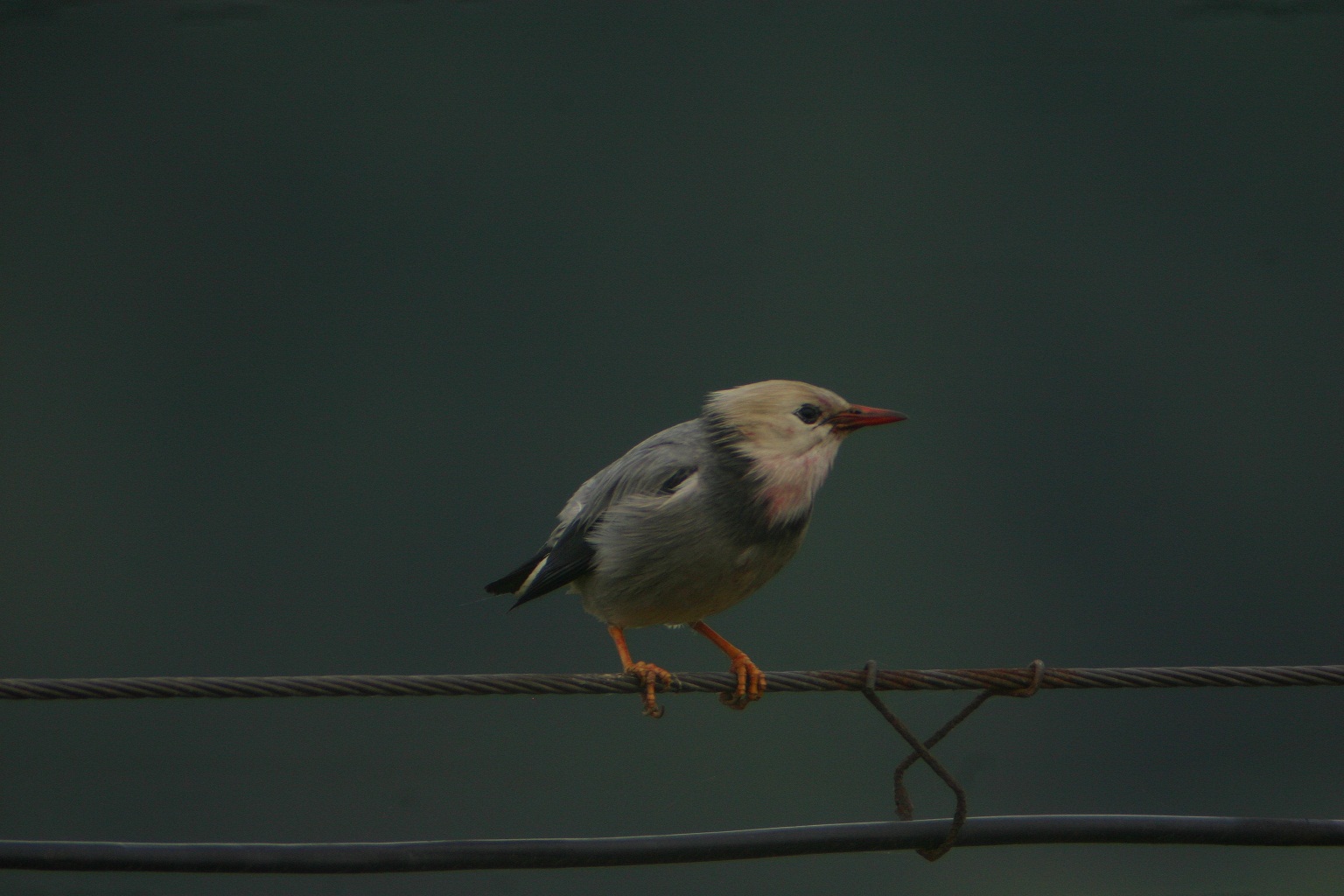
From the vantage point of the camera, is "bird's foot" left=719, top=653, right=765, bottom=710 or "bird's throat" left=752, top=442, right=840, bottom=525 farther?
"bird's throat" left=752, top=442, right=840, bottom=525

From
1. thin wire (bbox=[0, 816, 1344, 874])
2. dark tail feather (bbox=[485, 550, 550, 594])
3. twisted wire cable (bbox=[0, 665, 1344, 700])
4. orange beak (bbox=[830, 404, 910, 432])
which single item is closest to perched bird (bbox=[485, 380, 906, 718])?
orange beak (bbox=[830, 404, 910, 432])

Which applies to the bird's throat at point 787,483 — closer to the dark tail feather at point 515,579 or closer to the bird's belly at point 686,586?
the bird's belly at point 686,586

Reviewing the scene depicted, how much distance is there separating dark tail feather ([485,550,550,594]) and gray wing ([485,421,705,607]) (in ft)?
0.20

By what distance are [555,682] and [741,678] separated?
471 millimetres

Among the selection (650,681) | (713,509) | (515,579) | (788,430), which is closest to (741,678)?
(650,681)

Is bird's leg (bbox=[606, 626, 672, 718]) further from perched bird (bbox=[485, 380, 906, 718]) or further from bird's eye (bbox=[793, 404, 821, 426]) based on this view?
bird's eye (bbox=[793, 404, 821, 426])

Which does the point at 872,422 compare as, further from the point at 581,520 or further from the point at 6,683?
the point at 6,683

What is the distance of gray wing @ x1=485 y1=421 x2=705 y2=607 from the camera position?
113 inches

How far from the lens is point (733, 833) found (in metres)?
1.79

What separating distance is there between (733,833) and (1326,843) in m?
1.01

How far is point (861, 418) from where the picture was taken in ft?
9.32

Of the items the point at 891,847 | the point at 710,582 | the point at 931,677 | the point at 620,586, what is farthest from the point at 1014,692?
the point at 620,586

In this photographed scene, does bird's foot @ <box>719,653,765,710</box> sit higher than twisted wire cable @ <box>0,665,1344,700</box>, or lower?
lower

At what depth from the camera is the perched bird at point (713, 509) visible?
2756mm
